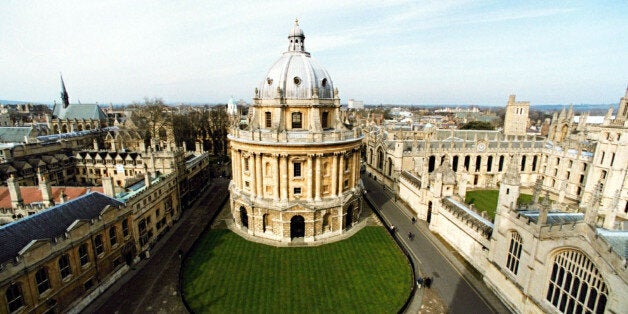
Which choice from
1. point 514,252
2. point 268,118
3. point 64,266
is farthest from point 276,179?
point 514,252

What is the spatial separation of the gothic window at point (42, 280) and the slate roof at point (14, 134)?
147 feet

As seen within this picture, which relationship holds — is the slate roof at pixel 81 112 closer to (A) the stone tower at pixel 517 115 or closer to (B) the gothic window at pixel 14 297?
(B) the gothic window at pixel 14 297

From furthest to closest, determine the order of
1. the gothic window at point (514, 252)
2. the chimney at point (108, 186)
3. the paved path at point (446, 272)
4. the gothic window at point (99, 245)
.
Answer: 1. the chimney at point (108, 186)
2. the gothic window at point (99, 245)
3. the paved path at point (446, 272)
4. the gothic window at point (514, 252)

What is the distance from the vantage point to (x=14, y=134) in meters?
49.8

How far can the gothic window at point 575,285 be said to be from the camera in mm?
14445

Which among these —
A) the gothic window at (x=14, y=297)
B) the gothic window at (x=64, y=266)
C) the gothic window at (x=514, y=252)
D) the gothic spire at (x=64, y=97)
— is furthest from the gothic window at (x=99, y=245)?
the gothic spire at (x=64, y=97)

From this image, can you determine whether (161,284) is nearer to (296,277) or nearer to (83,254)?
(83,254)

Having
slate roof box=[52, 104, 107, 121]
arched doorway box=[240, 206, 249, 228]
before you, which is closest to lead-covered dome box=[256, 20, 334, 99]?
arched doorway box=[240, 206, 249, 228]

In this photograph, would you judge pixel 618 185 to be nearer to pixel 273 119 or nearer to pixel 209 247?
pixel 273 119

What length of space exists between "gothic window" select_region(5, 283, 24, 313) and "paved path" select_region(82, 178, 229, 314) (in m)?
4.43

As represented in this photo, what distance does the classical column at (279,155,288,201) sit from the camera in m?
27.9

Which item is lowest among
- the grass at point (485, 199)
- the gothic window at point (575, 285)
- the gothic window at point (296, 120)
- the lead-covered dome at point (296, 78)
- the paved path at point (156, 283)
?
the paved path at point (156, 283)

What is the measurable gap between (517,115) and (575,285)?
73.0 m

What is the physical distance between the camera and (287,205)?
2881 centimetres
